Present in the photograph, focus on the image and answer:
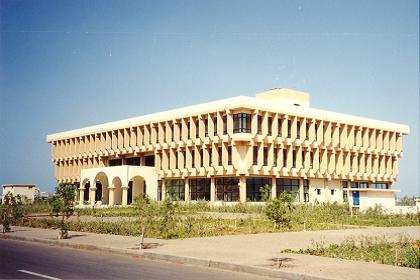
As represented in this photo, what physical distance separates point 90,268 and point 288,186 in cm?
4231

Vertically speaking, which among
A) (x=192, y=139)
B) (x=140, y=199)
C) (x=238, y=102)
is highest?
(x=238, y=102)

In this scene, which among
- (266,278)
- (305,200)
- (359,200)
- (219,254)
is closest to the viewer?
(266,278)

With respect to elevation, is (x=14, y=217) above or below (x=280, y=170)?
below

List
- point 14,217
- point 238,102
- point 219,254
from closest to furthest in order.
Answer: point 219,254, point 14,217, point 238,102

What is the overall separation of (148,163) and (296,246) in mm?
45214

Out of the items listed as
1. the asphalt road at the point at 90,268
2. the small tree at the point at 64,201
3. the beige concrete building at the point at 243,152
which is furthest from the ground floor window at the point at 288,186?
the asphalt road at the point at 90,268

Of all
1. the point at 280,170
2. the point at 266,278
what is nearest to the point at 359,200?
the point at 280,170

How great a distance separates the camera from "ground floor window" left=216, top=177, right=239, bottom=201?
4731 cm

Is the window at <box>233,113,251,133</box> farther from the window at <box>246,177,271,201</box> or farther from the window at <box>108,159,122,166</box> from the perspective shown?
the window at <box>108,159,122,166</box>

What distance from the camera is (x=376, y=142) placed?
205ft

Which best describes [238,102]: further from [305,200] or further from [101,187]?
[101,187]

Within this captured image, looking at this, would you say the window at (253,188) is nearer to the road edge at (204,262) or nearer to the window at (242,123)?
the window at (242,123)

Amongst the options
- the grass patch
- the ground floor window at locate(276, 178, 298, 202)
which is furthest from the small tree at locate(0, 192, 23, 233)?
the ground floor window at locate(276, 178, 298, 202)

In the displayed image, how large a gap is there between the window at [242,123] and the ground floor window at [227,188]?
17.7 feet
